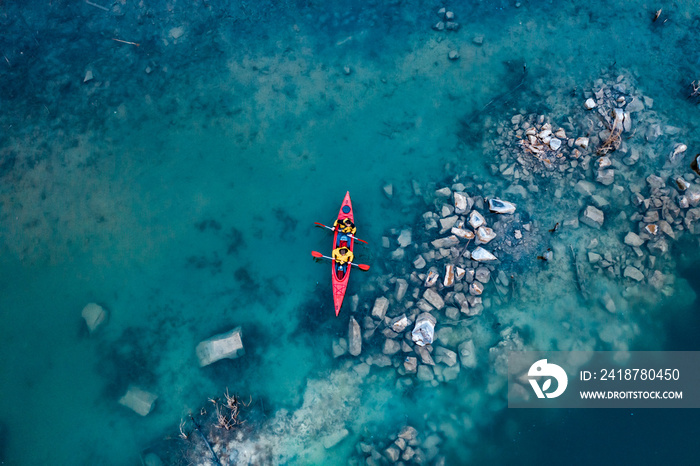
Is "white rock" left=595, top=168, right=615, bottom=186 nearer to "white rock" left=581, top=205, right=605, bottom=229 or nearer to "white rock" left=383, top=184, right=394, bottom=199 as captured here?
"white rock" left=581, top=205, right=605, bottom=229

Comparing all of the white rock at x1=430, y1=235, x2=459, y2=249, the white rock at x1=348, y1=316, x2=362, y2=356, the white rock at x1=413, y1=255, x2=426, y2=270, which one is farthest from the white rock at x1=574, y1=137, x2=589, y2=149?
the white rock at x1=348, y1=316, x2=362, y2=356

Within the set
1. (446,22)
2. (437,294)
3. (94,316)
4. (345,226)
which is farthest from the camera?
(446,22)

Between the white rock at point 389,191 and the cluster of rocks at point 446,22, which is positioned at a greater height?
the cluster of rocks at point 446,22

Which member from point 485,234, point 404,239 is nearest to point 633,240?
point 485,234

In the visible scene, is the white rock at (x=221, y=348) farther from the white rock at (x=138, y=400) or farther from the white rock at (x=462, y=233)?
the white rock at (x=462, y=233)

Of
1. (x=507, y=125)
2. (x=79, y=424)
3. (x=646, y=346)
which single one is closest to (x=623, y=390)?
(x=646, y=346)

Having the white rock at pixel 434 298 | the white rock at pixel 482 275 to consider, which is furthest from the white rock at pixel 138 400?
the white rock at pixel 482 275

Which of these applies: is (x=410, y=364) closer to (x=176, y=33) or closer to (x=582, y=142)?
(x=582, y=142)
